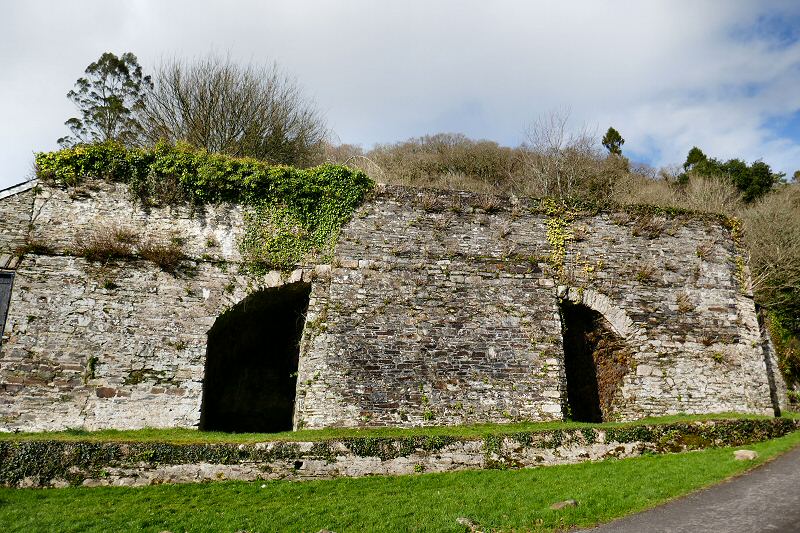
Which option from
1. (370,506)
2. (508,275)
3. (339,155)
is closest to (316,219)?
(508,275)

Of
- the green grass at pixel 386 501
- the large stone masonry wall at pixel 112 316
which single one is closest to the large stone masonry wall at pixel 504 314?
the large stone masonry wall at pixel 112 316

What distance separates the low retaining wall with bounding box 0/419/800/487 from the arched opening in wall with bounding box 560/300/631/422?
287 cm

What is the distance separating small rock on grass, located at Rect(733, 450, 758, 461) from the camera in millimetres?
8955

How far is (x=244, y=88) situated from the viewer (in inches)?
801

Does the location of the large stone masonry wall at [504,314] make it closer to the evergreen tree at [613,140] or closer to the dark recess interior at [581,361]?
the dark recess interior at [581,361]

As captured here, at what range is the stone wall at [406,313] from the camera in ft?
37.6

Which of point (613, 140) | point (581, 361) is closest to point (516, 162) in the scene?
point (613, 140)

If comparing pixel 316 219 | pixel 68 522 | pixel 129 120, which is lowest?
pixel 68 522

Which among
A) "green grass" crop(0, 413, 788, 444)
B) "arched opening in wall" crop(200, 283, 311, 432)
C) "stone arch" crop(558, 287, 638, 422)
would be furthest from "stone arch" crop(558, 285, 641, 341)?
"arched opening in wall" crop(200, 283, 311, 432)

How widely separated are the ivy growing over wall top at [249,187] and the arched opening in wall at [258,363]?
1.19 metres

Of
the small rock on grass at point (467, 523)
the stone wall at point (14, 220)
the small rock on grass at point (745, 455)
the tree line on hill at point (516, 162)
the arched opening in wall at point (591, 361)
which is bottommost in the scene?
the small rock on grass at point (467, 523)

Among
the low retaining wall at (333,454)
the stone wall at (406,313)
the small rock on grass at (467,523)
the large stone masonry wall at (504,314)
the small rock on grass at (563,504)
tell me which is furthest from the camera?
the large stone masonry wall at (504,314)

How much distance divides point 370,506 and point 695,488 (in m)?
Result: 4.73

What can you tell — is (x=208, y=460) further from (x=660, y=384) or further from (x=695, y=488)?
(x=660, y=384)
